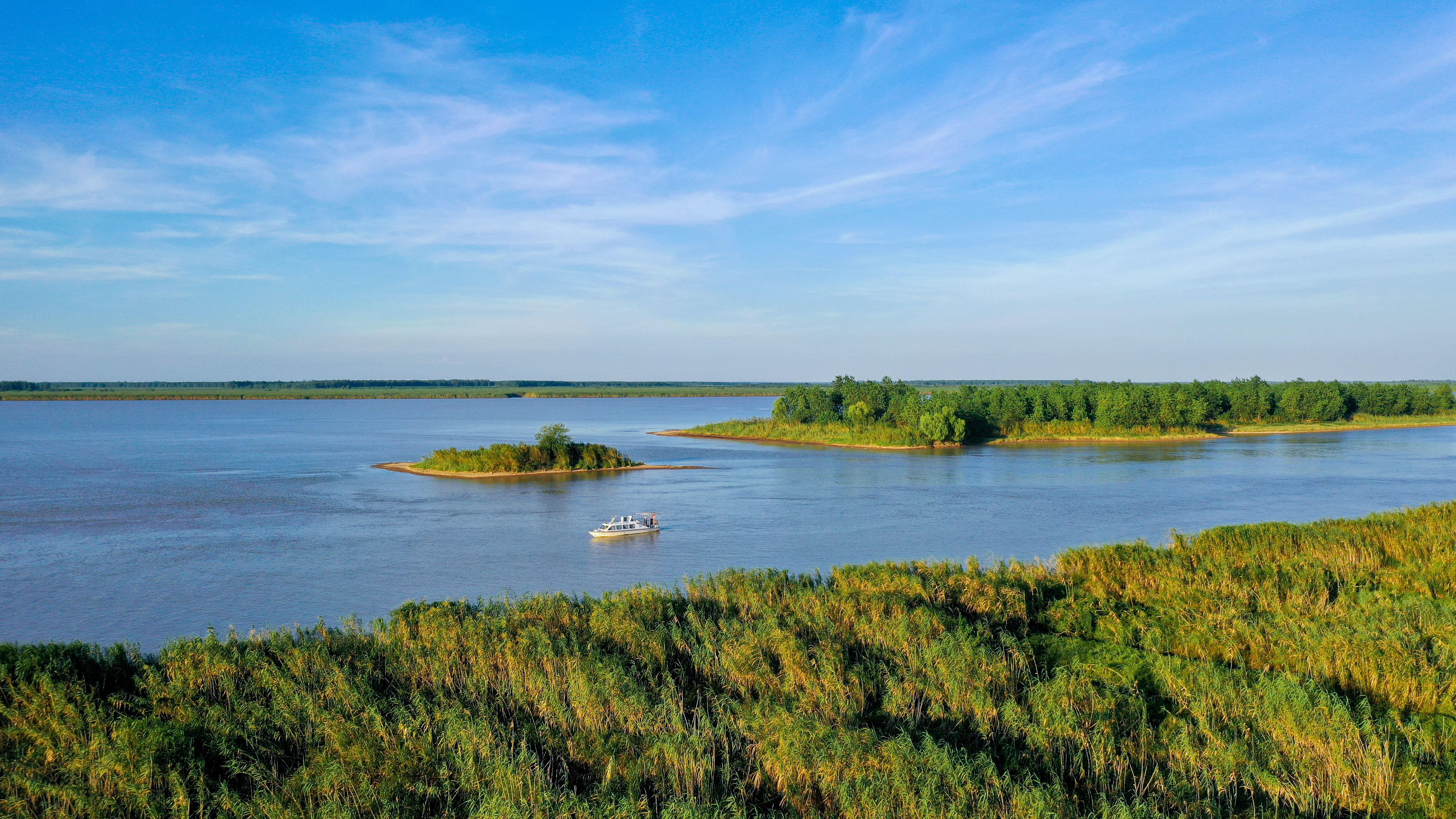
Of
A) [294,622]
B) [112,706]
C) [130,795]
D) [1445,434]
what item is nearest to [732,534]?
[294,622]

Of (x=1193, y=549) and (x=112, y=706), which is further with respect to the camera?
(x=1193, y=549)

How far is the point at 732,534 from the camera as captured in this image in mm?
31516

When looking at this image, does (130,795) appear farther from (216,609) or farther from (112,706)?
(216,609)

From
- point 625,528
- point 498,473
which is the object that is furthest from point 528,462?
point 625,528

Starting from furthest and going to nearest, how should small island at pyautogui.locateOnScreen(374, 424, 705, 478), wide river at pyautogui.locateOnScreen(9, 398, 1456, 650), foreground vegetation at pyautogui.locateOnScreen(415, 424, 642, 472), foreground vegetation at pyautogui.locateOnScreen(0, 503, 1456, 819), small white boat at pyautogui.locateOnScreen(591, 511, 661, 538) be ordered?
foreground vegetation at pyautogui.locateOnScreen(415, 424, 642, 472)
small island at pyautogui.locateOnScreen(374, 424, 705, 478)
small white boat at pyautogui.locateOnScreen(591, 511, 661, 538)
wide river at pyautogui.locateOnScreen(9, 398, 1456, 650)
foreground vegetation at pyautogui.locateOnScreen(0, 503, 1456, 819)

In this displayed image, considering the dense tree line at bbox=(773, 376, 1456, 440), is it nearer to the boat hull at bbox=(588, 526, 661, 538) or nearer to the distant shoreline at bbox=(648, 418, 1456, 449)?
the distant shoreline at bbox=(648, 418, 1456, 449)

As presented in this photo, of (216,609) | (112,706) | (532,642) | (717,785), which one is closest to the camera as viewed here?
(717,785)

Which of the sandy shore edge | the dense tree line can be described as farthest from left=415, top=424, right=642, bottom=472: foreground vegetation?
the dense tree line

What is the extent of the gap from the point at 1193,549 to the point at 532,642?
15223 millimetres

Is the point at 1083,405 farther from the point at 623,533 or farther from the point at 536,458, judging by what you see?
the point at 623,533

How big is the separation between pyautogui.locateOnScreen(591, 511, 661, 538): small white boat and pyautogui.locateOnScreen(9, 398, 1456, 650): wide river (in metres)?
0.61

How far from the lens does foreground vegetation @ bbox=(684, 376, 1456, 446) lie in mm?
78500

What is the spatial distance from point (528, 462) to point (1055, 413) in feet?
179

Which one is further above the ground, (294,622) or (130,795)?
(130,795)
